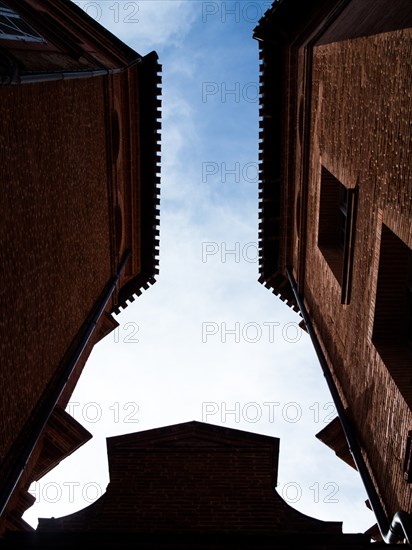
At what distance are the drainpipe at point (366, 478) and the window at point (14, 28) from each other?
296 inches

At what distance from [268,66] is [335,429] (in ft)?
30.1

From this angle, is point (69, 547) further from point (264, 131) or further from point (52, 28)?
point (264, 131)

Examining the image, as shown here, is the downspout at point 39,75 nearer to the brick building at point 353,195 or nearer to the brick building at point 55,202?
the brick building at point 55,202

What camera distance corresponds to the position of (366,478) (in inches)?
358

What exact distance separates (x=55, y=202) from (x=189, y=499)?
5154mm

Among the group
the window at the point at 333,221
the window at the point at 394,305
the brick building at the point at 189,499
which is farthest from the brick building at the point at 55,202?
the window at the point at 394,305

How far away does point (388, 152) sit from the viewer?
7773 mm

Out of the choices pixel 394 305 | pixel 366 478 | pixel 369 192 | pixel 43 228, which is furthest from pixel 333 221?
pixel 43 228

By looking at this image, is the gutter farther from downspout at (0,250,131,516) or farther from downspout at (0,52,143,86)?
downspout at (0,250,131,516)

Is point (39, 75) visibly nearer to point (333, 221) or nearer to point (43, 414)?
point (43, 414)

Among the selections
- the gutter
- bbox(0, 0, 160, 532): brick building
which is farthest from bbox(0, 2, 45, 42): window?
the gutter

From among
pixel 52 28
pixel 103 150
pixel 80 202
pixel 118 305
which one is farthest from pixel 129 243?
pixel 52 28

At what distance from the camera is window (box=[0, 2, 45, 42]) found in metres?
8.59

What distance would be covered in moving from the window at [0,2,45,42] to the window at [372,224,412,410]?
5717 mm
